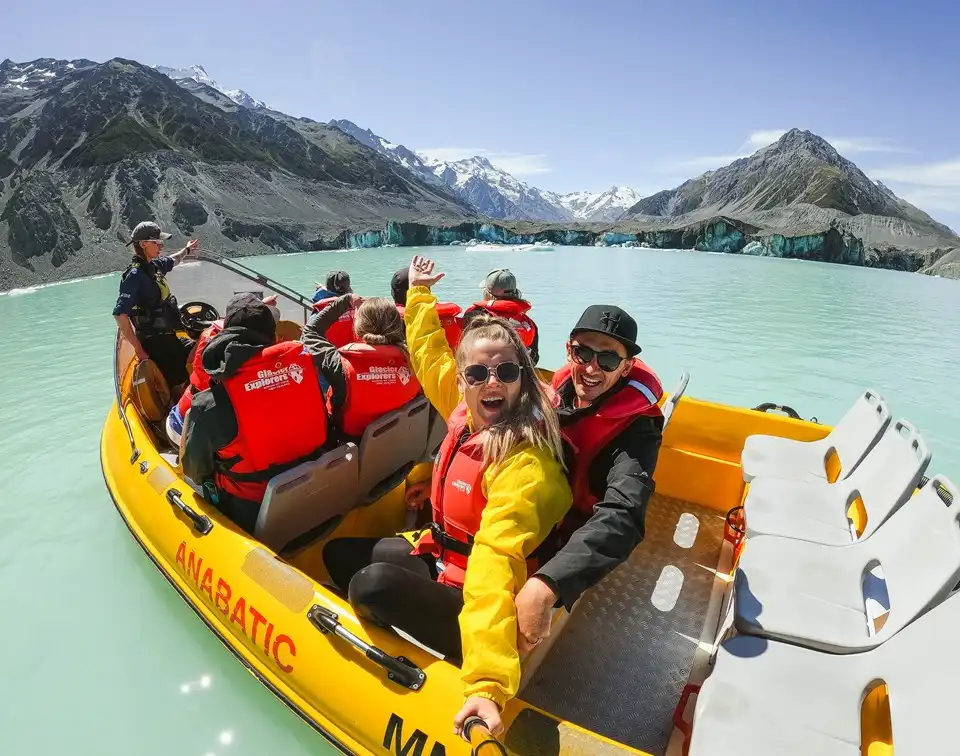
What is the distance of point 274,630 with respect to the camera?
230 centimetres

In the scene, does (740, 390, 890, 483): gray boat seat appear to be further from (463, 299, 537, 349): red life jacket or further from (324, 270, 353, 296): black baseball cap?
(324, 270, 353, 296): black baseball cap

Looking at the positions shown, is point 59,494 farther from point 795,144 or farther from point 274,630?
point 795,144

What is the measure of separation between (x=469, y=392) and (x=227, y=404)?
121 cm

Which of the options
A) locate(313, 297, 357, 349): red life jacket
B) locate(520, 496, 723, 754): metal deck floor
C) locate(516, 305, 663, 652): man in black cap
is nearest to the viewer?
locate(516, 305, 663, 652): man in black cap

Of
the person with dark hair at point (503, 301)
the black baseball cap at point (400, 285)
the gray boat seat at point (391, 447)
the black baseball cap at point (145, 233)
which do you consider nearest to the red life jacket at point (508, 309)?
the person with dark hair at point (503, 301)

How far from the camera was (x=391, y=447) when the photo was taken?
316cm

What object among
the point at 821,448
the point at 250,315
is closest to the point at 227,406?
the point at 250,315

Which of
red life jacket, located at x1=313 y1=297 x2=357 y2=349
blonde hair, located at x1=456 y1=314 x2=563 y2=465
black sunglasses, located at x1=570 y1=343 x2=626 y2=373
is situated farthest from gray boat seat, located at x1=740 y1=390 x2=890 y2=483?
red life jacket, located at x1=313 y1=297 x2=357 y2=349

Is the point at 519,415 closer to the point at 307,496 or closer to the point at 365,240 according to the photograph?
the point at 307,496

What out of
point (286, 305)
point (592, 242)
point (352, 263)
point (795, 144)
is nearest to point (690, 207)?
point (795, 144)

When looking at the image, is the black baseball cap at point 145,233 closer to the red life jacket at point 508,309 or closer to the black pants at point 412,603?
the red life jacket at point 508,309

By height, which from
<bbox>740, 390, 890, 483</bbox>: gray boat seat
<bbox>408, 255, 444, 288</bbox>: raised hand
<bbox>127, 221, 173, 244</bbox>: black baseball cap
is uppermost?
<bbox>127, 221, 173, 244</bbox>: black baseball cap

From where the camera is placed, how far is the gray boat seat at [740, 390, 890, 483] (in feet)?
9.09

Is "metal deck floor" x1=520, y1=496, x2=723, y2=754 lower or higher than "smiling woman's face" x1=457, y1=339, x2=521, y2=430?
lower
